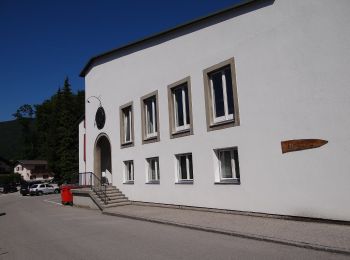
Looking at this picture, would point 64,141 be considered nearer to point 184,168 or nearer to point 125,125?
point 125,125

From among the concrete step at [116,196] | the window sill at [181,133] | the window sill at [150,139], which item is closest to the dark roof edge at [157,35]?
the window sill at [181,133]

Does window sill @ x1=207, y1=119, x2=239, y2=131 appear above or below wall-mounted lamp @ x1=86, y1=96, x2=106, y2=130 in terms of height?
below

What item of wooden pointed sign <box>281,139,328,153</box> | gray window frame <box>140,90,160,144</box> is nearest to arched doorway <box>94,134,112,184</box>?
gray window frame <box>140,90,160,144</box>

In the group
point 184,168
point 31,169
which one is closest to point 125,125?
point 184,168

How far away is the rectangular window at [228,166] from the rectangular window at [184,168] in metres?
1.81

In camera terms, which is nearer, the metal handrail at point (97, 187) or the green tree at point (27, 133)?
the metal handrail at point (97, 187)

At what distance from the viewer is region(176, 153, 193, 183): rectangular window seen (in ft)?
51.1

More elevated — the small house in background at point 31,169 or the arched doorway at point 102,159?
the small house in background at point 31,169

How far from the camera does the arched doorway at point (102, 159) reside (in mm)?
23800

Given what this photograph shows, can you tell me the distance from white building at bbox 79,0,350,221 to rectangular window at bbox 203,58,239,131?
1.6 inches

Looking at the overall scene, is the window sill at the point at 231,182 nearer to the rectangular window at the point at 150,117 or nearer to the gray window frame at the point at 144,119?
the gray window frame at the point at 144,119

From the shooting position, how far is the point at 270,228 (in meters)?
9.54

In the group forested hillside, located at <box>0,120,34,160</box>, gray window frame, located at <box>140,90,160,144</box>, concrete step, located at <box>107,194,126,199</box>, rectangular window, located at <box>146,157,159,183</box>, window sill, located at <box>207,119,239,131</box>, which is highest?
Result: forested hillside, located at <box>0,120,34,160</box>

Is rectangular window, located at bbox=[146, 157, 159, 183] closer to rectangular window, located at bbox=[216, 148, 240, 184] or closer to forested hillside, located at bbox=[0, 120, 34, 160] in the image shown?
rectangular window, located at bbox=[216, 148, 240, 184]
